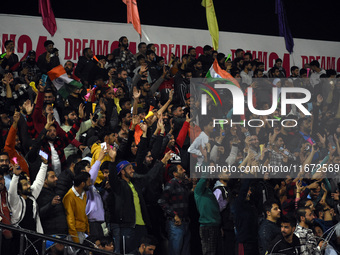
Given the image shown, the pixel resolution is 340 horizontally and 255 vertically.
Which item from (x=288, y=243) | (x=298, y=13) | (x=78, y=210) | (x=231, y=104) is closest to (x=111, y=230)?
(x=78, y=210)

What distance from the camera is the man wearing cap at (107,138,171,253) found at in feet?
33.7

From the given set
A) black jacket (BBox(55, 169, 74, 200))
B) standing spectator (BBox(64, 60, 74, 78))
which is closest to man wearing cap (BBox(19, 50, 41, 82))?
standing spectator (BBox(64, 60, 74, 78))

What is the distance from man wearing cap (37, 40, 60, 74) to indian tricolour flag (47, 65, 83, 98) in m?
0.40

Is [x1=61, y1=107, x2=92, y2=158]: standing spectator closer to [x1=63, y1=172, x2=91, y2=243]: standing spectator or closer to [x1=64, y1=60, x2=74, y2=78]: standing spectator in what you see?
[x1=63, y1=172, x2=91, y2=243]: standing spectator

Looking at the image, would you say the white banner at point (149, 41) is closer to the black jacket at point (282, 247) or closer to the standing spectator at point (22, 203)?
the standing spectator at point (22, 203)

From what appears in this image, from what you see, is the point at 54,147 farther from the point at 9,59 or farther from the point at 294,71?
the point at 294,71

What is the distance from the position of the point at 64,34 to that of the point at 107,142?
18.8 feet

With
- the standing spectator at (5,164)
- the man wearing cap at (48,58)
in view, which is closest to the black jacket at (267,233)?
the standing spectator at (5,164)

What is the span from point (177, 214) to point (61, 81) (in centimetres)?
479

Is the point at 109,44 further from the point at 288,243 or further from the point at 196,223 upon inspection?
the point at 288,243

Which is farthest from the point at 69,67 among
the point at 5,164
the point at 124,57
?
the point at 5,164

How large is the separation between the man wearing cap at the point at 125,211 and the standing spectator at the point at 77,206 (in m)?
0.48

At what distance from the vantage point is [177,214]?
426 inches

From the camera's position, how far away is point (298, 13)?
2056 centimetres
